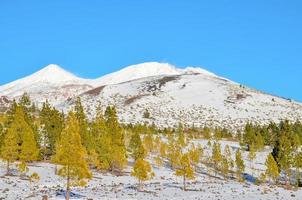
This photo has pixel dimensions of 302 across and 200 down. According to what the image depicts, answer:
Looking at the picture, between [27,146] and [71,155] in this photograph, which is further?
[27,146]

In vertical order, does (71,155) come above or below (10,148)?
below

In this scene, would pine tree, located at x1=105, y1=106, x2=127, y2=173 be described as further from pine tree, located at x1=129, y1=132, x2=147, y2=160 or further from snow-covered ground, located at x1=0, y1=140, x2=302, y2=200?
snow-covered ground, located at x1=0, y1=140, x2=302, y2=200

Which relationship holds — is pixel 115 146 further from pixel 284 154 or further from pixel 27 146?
pixel 284 154

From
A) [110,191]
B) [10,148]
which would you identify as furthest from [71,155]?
[10,148]

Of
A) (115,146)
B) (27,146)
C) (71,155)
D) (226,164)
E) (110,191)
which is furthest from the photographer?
(226,164)

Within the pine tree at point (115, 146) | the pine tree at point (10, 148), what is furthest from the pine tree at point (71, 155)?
the pine tree at point (115, 146)

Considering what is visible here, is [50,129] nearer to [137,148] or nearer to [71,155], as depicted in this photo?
[137,148]

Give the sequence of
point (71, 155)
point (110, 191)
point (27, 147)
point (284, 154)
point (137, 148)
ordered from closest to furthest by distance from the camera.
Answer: point (71, 155)
point (110, 191)
point (27, 147)
point (284, 154)
point (137, 148)

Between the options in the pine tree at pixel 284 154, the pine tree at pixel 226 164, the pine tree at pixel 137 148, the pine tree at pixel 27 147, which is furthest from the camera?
the pine tree at pixel 226 164

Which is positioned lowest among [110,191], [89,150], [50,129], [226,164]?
[110,191]

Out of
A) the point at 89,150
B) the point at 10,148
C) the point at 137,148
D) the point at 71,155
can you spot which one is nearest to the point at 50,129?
the point at 89,150

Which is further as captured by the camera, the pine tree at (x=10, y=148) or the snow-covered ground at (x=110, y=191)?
the pine tree at (x=10, y=148)

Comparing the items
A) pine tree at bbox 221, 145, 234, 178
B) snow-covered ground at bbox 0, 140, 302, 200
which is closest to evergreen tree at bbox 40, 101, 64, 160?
snow-covered ground at bbox 0, 140, 302, 200

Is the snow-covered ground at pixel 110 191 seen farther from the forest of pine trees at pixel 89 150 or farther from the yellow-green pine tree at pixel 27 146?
the yellow-green pine tree at pixel 27 146
